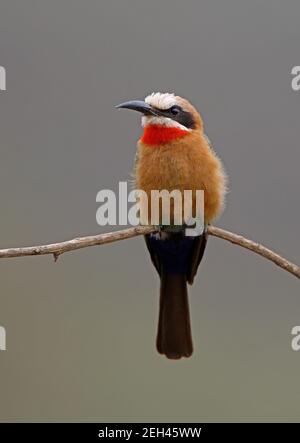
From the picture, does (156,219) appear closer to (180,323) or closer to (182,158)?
(182,158)

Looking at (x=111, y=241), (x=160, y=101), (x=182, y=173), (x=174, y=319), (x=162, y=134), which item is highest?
(x=160, y=101)

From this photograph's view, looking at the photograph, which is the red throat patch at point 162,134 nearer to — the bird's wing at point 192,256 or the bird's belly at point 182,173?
the bird's belly at point 182,173

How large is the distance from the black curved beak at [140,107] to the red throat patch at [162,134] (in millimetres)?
48

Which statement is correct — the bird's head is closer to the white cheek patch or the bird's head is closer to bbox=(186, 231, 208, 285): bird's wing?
the white cheek patch

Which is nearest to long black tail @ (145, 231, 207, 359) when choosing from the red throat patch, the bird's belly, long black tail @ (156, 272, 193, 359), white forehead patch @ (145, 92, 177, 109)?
long black tail @ (156, 272, 193, 359)

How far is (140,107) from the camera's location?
248 centimetres

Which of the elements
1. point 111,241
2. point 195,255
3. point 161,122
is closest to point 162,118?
point 161,122

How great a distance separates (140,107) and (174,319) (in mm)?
810

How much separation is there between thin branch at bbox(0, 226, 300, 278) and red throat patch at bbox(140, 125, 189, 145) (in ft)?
1.04

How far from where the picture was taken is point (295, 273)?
82.3 inches

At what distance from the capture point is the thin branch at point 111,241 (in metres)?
1.83

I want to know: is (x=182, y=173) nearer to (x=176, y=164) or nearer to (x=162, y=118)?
(x=176, y=164)

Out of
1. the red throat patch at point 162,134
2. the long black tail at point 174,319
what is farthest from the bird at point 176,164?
the long black tail at point 174,319

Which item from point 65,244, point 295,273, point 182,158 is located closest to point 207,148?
point 182,158
